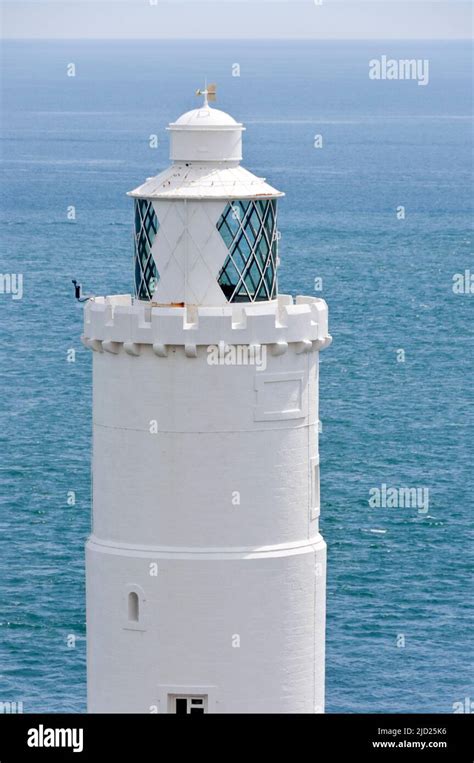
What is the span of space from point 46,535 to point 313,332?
79668 mm

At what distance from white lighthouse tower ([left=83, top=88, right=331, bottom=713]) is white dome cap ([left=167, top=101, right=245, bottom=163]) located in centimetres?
2

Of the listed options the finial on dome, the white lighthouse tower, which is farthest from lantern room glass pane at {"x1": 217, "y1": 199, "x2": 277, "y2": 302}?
the finial on dome

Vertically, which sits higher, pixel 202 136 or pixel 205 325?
pixel 202 136

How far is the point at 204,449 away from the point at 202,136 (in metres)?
3.82

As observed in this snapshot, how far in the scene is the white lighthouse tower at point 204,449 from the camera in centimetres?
2756

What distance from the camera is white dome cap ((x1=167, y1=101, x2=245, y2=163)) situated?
27938mm

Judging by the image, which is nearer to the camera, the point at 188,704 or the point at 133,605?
the point at 188,704

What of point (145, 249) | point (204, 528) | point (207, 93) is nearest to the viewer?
point (204, 528)

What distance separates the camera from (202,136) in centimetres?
2800

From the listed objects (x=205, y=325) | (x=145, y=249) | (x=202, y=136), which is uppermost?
(x=202, y=136)

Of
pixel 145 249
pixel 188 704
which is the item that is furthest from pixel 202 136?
pixel 188 704

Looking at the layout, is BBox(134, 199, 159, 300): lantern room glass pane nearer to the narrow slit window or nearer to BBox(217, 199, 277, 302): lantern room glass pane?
BBox(217, 199, 277, 302): lantern room glass pane

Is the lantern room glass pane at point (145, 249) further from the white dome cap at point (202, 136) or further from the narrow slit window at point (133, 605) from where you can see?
the narrow slit window at point (133, 605)

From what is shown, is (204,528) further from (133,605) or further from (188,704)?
(188,704)
